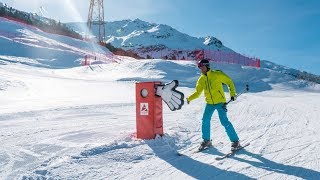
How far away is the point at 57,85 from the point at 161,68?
30.7ft

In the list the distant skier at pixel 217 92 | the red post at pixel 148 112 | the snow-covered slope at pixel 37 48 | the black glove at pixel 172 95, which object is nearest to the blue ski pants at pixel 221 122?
the distant skier at pixel 217 92

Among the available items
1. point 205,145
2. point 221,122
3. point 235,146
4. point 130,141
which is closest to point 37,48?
point 130,141

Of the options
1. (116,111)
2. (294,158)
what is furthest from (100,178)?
(116,111)

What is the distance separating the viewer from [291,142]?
8.32m

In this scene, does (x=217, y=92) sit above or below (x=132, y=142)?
above

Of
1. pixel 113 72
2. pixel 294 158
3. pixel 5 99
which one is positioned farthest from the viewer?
pixel 113 72

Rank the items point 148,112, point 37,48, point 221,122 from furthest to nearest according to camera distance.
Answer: point 37,48 → point 148,112 → point 221,122

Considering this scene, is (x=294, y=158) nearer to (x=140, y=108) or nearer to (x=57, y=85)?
(x=140, y=108)

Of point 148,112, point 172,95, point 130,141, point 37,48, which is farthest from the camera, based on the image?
point 37,48

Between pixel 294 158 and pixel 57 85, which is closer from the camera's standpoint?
pixel 294 158

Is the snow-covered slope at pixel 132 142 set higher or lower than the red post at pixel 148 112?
lower

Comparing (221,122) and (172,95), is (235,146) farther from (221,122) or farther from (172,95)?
(172,95)

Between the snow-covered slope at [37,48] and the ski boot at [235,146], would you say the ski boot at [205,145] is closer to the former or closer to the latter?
the ski boot at [235,146]

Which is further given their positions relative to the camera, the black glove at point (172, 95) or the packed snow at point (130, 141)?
the black glove at point (172, 95)
